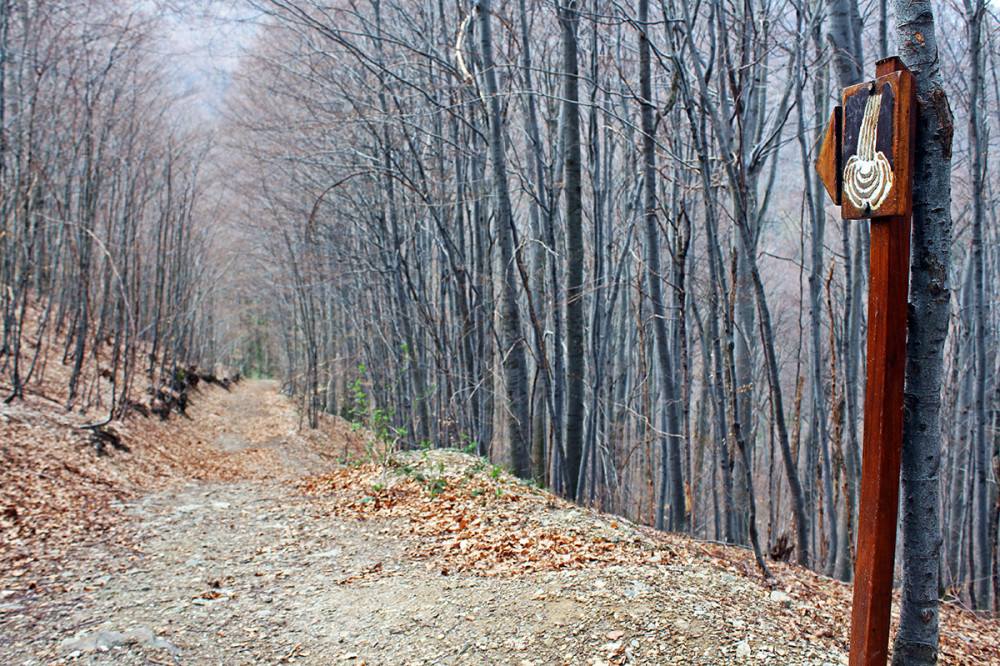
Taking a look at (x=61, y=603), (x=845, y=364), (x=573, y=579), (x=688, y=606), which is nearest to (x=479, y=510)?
(x=573, y=579)

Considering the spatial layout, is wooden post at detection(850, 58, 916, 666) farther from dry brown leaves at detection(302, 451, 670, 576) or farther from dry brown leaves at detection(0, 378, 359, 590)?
dry brown leaves at detection(0, 378, 359, 590)

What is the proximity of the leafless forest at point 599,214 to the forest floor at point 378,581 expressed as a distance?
57cm

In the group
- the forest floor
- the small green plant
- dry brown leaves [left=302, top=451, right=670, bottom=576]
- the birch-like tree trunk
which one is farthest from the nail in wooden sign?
the small green plant

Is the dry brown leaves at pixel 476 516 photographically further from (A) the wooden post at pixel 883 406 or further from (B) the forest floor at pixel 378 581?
(A) the wooden post at pixel 883 406

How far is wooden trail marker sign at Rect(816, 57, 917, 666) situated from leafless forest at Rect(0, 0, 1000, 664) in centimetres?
15

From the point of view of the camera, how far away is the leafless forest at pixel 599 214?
10.9 feet

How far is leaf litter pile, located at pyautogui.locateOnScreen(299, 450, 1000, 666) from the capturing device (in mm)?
2965

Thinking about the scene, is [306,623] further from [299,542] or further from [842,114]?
[842,114]

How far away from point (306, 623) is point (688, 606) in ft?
6.29

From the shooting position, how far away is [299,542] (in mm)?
4645

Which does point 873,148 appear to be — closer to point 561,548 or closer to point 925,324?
point 925,324

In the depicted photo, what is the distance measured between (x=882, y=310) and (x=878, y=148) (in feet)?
1.42

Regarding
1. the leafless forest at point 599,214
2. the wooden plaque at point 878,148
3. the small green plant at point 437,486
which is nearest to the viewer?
the wooden plaque at point 878,148

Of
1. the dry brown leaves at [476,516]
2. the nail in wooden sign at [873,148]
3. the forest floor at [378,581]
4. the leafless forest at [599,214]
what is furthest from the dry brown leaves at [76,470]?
the nail in wooden sign at [873,148]
